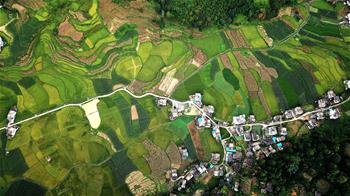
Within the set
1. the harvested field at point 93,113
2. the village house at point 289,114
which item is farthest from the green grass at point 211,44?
the harvested field at point 93,113

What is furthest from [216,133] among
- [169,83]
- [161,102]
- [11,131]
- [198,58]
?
[11,131]

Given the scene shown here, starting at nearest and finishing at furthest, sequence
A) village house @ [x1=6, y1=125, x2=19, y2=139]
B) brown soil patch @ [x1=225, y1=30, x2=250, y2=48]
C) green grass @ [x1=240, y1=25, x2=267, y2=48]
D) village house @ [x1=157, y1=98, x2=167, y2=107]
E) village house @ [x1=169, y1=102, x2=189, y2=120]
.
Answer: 1. village house @ [x1=6, y1=125, x2=19, y2=139]
2. village house @ [x1=169, y1=102, x2=189, y2=120]
3. village house @ [x1=157, y1=98, x2=167, y2=107]
4. brown soil patch @ [x1=225, y1=30, x2=250, y2=48]
5. green grass @ [x1=240, y1=25, x2=267, y2=48]

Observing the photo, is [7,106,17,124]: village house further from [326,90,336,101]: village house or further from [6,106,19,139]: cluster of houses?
[326,90,336,101]: village house

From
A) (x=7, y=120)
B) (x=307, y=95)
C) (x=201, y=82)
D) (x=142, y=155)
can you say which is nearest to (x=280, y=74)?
(x=307, y=95)

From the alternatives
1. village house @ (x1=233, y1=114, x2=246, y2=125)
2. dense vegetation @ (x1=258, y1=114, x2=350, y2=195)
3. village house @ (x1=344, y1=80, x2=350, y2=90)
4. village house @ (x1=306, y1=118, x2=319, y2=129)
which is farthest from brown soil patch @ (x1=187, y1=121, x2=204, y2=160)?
village house @ (x1=344, y1=80, x2=350, y2=90)

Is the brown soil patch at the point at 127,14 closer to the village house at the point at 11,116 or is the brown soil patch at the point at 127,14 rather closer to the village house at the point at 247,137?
the village house at the point at 11,116

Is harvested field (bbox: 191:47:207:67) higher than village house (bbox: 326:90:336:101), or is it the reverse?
harvested field (bbox: 191:47:207:67)
